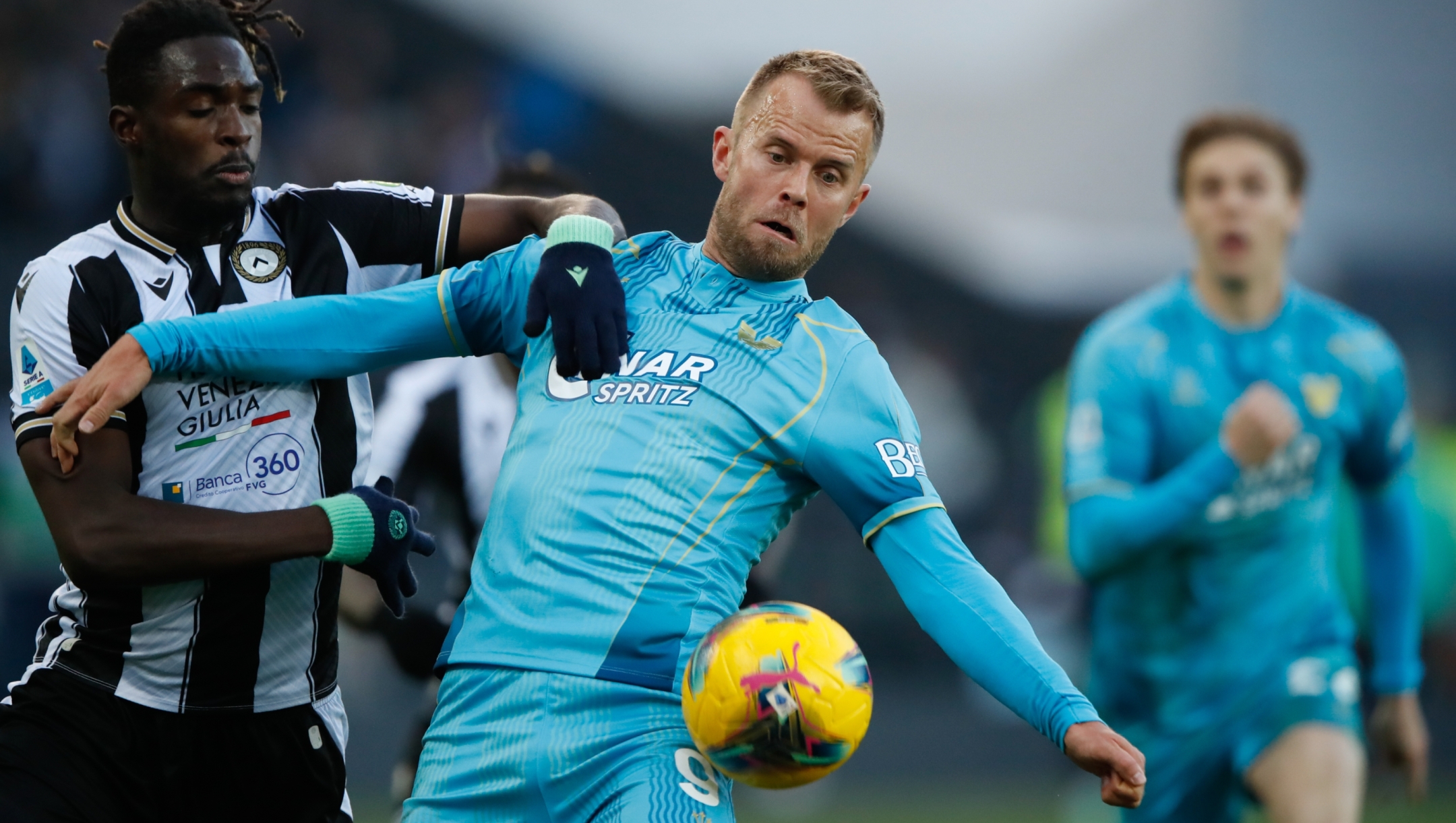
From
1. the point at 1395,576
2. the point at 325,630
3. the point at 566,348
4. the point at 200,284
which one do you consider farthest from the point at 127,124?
the point at 1395,576

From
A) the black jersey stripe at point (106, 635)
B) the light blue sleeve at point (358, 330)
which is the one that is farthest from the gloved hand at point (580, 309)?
the black jersey stripe at point (106, 635)

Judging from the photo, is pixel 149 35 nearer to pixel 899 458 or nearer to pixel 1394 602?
pixel 899 458

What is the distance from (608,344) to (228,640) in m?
1.13

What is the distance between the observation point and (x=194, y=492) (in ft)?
11.3

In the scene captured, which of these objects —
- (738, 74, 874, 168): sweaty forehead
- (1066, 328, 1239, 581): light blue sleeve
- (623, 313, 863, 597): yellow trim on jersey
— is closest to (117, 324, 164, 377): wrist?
(623, 313, 863, 597): yellow trim on jersey

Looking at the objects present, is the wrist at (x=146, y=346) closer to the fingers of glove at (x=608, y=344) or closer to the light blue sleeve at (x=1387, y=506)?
the fingers of glove at (x=608, y=344)

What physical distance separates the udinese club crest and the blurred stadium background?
2.55 metres

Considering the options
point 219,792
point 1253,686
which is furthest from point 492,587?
point 1253,686

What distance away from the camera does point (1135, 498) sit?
5.52 m

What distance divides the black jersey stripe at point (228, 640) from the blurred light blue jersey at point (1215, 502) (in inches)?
125

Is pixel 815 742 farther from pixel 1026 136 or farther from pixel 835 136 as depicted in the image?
pixel 1026 136

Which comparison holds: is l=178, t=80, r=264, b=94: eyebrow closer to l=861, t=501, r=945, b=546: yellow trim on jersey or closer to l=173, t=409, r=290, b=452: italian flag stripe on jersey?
l=173, t=409, r=290, b=452: italian flag stripe on jersey

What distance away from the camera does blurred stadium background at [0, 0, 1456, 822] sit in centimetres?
1066

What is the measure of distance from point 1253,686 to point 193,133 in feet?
13.5
